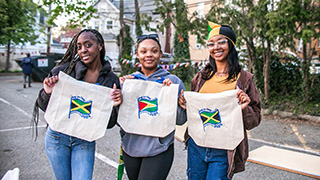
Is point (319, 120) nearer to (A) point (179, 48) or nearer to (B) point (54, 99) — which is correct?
(B) point (54, 99)

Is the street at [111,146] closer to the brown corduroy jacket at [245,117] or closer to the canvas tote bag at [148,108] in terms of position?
the brown corduroy jacket at [245,117]

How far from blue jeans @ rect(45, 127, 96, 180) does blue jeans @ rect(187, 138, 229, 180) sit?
3.06 ft

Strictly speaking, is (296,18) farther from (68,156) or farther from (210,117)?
(68,156)

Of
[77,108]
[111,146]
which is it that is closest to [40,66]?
[111,146]

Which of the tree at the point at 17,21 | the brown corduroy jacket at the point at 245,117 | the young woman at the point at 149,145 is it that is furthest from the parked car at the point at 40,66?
the brown corduroy jacket at the point at 245,117

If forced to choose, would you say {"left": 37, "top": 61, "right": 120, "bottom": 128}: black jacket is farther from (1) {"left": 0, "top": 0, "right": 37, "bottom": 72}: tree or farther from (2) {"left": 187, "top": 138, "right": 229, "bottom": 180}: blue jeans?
(1) {"left": 0, "top": 0, "right": 37, "bottom": 72}: tree

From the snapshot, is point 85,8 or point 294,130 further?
point 85,8

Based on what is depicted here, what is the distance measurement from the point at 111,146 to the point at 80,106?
297cm

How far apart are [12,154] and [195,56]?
23.0 meters

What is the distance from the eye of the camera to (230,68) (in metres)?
2.15

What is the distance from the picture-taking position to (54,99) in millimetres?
2064

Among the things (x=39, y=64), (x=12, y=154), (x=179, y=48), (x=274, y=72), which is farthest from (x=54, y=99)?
(x=179, y=48)

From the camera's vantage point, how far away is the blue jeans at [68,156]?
6.70 feet

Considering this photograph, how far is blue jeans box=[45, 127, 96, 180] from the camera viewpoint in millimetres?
2041
